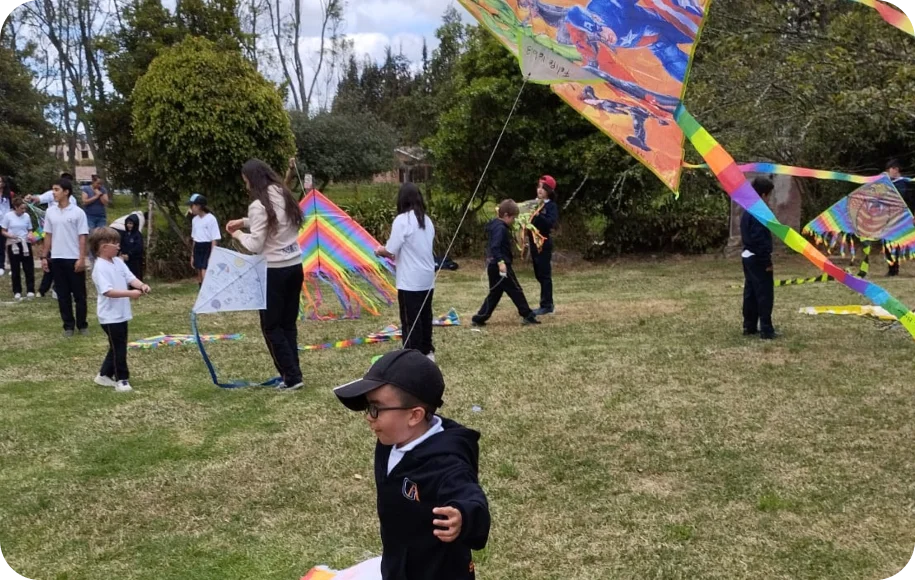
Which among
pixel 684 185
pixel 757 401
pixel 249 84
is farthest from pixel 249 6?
pixel 757 401

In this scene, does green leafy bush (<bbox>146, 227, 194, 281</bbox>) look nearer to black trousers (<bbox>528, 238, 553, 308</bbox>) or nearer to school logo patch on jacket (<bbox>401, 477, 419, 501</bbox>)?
black trousers (<bbox>528, 238, 553, 308</bbox>)

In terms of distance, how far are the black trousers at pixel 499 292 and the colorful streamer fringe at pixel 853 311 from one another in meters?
3.47

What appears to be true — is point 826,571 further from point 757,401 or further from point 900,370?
point 900,370

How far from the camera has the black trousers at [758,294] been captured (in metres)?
8.21

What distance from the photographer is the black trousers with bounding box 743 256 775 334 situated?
26.9ft

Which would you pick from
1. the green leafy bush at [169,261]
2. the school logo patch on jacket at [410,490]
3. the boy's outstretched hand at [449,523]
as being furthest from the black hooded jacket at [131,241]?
the boy's outstretched hand at [449,523]

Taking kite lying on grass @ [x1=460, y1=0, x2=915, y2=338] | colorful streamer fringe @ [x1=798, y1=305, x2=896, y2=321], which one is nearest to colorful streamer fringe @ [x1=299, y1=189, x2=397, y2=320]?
colorful streamer fringe @ [x1=798, y1=305, x2=896, y2=321]

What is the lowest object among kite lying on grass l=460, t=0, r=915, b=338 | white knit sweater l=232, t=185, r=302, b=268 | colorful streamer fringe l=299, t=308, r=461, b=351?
colorful streamer fringe l=299, t=308, r=461, b=351

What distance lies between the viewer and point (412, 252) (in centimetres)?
702

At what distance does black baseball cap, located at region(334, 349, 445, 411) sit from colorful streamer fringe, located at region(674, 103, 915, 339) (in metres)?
1.61

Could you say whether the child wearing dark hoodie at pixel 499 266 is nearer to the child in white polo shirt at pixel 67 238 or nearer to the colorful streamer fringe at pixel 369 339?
the colorful streamer fringe at pixel 369 339

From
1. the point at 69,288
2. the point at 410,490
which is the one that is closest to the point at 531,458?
the point at 410,490

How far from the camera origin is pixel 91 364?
7871mm

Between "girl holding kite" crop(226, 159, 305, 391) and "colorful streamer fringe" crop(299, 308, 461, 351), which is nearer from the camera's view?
"girl holding kite" crop(226, 159, 305, 391)
